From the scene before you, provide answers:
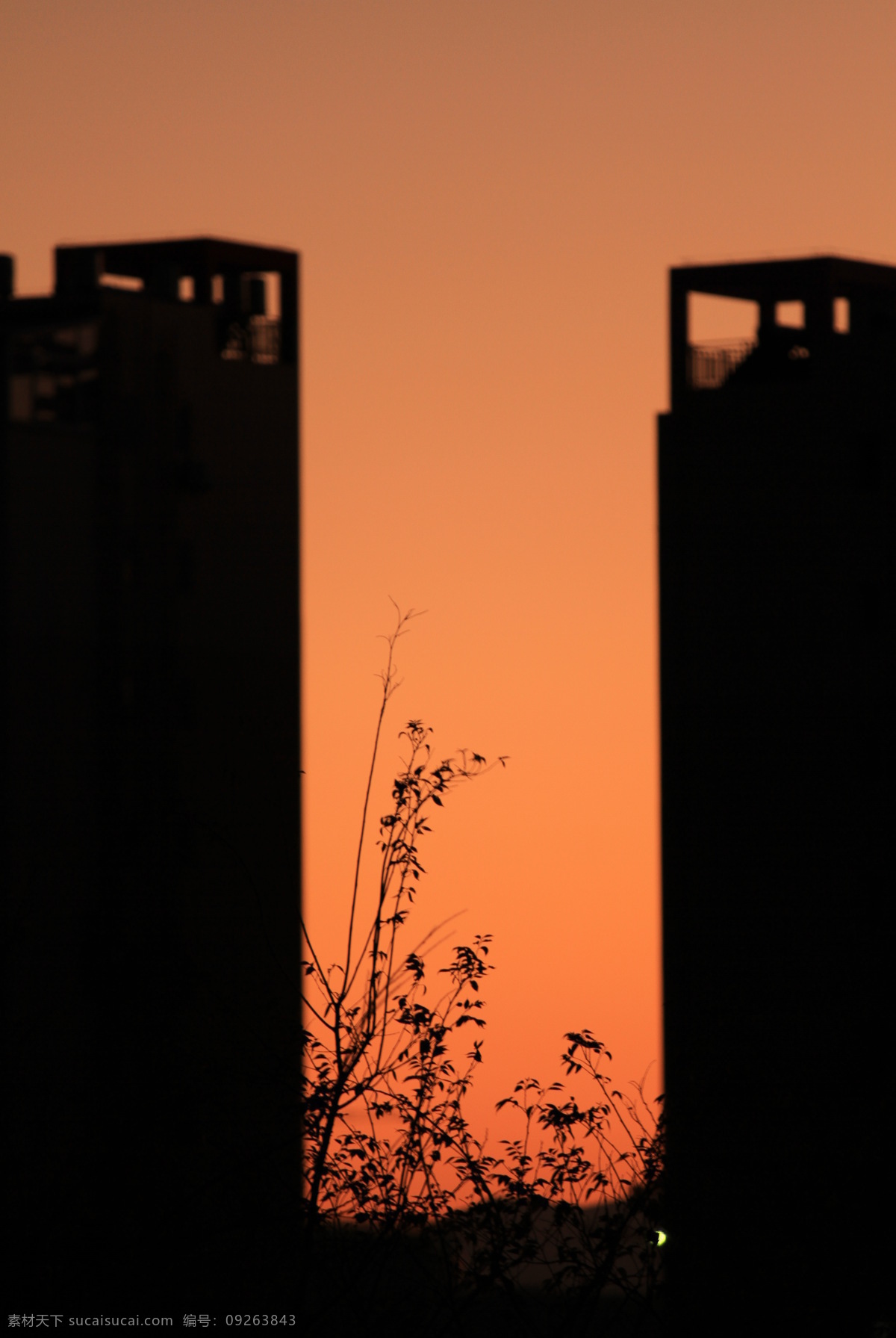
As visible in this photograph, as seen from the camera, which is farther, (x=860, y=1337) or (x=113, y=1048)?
(x=113, y=1048)

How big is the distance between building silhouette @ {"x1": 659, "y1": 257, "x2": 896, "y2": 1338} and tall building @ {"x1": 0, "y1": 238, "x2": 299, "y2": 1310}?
895 centimetres

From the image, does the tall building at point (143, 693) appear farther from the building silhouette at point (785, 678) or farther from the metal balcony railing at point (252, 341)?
the building silhouette at point (785, 678)

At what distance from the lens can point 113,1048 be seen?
40375mm

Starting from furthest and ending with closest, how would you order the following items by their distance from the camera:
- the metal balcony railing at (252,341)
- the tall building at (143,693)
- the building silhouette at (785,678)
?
the metal balcony railing at (252,341) → the building silhouette at (785,678) → the tall building at (143,693)

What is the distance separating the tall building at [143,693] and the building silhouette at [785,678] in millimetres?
8953

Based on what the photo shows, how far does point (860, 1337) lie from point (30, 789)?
72.0 ft

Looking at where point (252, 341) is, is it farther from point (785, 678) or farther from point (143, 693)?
point (785, 678)

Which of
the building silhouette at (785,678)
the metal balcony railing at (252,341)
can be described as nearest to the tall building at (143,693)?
the metal balcony railing at (252,341)

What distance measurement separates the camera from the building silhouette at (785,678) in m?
39.7

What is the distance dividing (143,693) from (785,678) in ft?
43.7

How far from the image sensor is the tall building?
38562 mm

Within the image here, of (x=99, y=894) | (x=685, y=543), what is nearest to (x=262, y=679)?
(x=99, y=894)

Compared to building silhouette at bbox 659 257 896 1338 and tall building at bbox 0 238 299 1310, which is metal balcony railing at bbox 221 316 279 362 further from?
building silhouette at bbox 659 257 896 1338

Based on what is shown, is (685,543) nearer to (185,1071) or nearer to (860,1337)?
(185,1071)
